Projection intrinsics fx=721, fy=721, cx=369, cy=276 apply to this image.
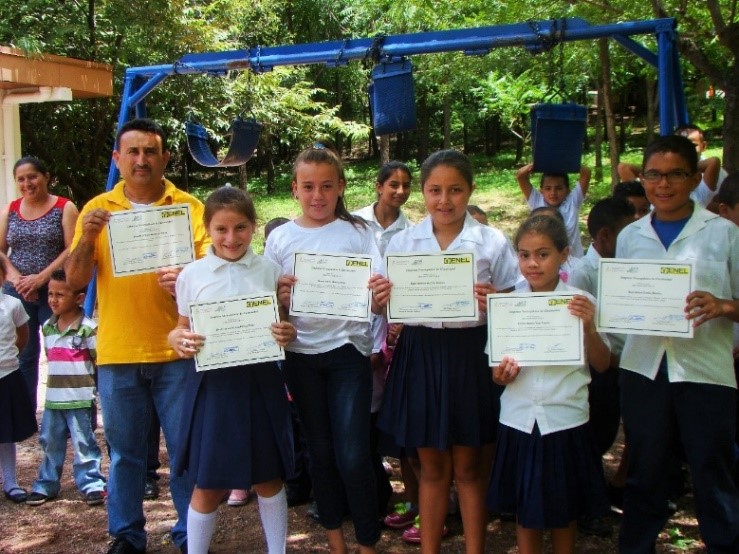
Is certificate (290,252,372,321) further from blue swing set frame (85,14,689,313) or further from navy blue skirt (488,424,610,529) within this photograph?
blue swing set frame (85,14,689,313)

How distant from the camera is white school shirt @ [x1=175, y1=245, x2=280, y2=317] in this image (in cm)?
316

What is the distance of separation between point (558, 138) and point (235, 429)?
11.0ft

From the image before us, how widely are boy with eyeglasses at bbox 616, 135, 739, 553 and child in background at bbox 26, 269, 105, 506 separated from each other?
131 inches

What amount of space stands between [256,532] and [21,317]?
205cm

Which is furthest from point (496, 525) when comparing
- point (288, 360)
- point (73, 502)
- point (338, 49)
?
point (338, 49)

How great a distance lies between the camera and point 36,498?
457 centimetres

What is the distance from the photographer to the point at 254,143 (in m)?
6.98

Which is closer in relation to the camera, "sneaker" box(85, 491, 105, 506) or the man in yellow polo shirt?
the man in yellow polo shirt

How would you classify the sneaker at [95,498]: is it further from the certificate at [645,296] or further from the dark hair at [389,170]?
the certificate at [645,296]

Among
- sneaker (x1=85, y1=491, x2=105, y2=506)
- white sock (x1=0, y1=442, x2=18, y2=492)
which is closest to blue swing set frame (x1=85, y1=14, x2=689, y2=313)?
white sock (x1=0, y1=442, x2=18, y2=492)

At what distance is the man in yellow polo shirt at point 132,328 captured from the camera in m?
3.46

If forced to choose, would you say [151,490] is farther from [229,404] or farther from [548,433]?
[548,433]

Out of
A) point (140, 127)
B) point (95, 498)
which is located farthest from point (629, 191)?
point (95, 498)

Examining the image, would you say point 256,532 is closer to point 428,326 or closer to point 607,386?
point 428,326
